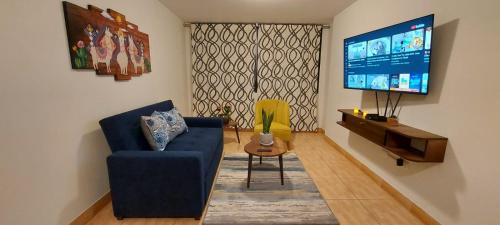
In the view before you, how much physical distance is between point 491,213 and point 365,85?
1547 millimetres

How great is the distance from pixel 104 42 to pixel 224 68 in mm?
2813

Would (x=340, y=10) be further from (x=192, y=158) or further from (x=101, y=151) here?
(x=101, y=151)

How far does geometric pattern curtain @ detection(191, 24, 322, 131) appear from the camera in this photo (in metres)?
4.58

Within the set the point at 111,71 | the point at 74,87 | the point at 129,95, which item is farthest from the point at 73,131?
the point at 129,95

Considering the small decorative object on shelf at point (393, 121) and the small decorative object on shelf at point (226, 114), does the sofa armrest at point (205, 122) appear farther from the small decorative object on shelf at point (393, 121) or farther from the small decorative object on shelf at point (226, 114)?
the small decorative object on shelf at point (393, 121)

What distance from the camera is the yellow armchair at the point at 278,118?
3.66 meters

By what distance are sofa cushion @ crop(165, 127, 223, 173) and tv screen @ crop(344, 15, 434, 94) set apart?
77.3 inches

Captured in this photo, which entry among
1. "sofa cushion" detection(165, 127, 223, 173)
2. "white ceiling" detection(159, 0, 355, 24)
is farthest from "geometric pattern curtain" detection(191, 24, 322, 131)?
"sofa cushion" detection(165, 127, 223, 173)

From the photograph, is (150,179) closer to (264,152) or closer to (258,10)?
(264,152)

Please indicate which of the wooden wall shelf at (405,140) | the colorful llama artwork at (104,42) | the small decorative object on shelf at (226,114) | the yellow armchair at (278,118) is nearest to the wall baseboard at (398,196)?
the wooden wall shelf at (405,140)

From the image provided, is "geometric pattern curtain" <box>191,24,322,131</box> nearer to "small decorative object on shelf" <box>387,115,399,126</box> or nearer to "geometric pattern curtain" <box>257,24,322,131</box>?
"geometric pattern curtain" <box>257,24,322,131</box>

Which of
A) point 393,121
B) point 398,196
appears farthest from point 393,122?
point 398,196

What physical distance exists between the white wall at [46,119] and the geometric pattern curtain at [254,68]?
2432 mm

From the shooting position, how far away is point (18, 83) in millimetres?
1358
